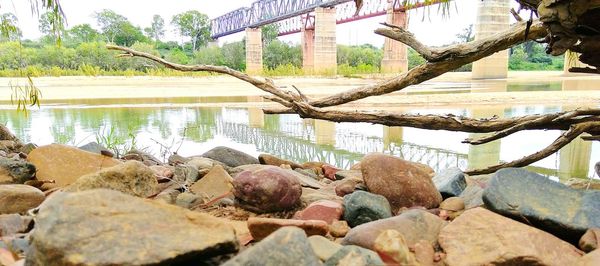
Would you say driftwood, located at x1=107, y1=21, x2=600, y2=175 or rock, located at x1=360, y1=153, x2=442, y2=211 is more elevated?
driftwood, located at x1=107, y1=21, x2=600, y2=175

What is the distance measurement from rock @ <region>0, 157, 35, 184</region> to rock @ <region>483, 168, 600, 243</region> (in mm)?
1810

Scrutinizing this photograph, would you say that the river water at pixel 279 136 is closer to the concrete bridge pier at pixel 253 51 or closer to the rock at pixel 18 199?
the rock at pixel 18 199

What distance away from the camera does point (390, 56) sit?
2577 cm

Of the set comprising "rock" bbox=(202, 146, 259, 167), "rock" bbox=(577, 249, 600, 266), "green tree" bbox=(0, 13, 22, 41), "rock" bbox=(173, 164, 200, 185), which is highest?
"green tree" bbox=(0, 13, 22, 41)

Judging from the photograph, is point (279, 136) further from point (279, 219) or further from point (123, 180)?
point (279, 219)

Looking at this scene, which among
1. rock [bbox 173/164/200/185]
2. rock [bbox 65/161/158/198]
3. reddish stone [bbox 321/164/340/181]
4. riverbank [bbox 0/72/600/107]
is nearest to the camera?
rock [bbox 65/161/158/198]

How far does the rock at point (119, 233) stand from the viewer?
0.84 metres

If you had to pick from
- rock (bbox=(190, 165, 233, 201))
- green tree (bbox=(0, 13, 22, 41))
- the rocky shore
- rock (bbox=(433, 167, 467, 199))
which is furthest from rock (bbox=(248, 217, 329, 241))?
green tree (bbox=(0, 13, 22, 41))

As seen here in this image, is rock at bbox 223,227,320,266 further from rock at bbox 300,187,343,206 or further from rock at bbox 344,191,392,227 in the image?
rock at bbox 300,187,343,206

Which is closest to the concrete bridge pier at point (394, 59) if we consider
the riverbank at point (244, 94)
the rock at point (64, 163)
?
the riverbank at point (244, 94)

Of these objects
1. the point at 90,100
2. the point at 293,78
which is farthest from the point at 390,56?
the point at 90,100

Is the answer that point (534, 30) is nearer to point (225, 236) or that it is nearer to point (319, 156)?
point (225, 236)

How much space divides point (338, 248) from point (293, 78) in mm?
21565

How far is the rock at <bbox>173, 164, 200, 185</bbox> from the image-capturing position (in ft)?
6.71
